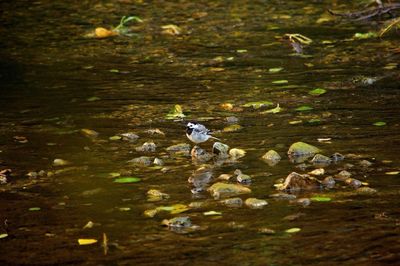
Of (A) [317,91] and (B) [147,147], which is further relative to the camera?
(A) [317,91]

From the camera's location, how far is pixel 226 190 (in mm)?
5102

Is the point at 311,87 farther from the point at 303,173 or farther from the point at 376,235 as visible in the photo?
the point at 376,235

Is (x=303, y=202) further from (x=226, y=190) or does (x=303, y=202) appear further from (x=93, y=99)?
(x=93, y=99)

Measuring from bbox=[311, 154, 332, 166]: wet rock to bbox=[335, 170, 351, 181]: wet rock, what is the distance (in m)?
0.26

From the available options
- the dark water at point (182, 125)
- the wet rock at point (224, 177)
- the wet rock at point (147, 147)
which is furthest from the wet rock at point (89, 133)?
the wet rock at point (224, 177)

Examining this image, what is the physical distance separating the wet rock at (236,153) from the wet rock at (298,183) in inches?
30.8

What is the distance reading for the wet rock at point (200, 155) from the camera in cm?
589

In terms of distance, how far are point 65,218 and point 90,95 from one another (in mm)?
2982

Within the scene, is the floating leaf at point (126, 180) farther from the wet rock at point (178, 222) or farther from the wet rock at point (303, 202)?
the wet rock at point (303, 202)

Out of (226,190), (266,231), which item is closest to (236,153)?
(226,190)

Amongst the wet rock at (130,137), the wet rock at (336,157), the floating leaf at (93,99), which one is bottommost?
the wet rock at (336,157)

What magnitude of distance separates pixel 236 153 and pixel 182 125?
907mm

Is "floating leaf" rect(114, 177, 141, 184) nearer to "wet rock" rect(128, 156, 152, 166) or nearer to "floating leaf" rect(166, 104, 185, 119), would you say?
"wet rock" rect(128, 156, 152, 166)

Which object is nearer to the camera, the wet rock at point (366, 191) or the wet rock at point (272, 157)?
the wet rock at point (366, 191)
